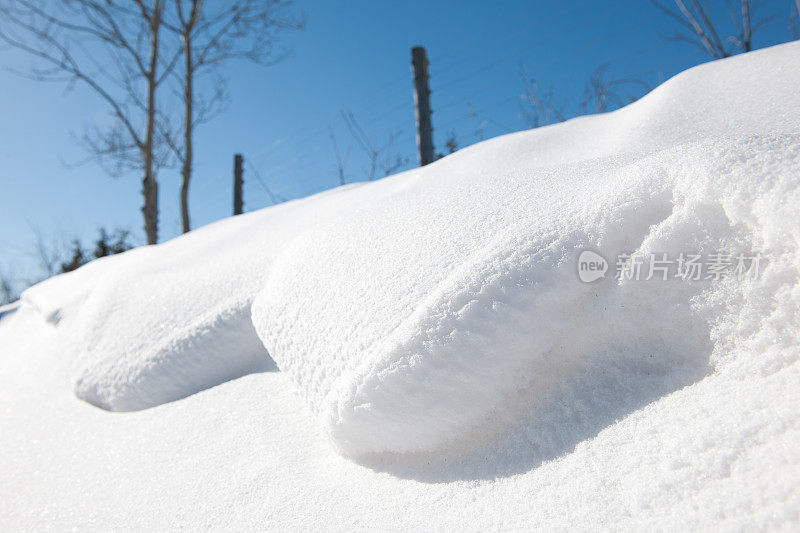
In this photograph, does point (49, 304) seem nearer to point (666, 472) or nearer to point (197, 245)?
point (197, 245)

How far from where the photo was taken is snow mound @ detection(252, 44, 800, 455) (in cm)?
49

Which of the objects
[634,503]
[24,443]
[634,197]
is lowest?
[24,443]

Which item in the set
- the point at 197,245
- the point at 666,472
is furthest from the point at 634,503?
the point at 197,245

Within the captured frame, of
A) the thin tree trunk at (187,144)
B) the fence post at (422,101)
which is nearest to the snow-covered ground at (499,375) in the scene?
the fence post at (422,101)

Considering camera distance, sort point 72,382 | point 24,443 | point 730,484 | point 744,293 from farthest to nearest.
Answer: point 72,382
point 24,443
point 744,293
point 730,484

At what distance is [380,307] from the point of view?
656 mm

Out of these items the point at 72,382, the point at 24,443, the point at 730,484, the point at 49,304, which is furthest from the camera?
the point at 49,304

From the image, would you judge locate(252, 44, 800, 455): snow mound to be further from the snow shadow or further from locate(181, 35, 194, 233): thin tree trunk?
locate(181, 35, 194, 233): thin tree trunk

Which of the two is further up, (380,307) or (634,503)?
(380,307)

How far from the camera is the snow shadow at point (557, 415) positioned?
0.51 m

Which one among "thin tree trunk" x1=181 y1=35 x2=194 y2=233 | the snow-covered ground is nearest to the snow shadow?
the snow-covered ground

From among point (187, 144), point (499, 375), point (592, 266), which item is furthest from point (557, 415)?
point (187, 144)

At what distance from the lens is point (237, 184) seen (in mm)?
4902

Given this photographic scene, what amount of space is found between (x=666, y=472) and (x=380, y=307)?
1.29ft
